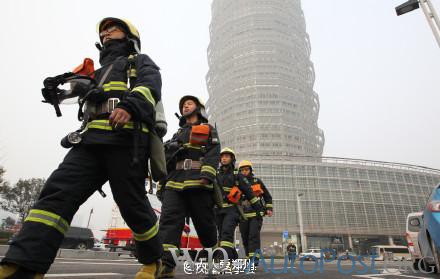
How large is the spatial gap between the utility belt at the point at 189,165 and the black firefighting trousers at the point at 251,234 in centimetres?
292

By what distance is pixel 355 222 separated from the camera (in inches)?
2191

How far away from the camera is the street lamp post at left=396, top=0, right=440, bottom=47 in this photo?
33.3ft

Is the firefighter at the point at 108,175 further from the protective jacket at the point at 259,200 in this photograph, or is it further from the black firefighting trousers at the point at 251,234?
the protective jacket at the point at 259,200

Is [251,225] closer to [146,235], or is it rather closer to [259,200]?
[259,200]

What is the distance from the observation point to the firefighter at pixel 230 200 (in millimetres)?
4750

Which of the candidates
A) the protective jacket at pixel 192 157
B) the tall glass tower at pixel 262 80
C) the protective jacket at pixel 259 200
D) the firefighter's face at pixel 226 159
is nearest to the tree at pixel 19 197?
the protective jacket at pixel 259 200

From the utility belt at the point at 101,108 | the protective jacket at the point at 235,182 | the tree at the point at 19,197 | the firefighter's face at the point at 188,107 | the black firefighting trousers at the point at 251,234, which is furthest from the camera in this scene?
the tree at the point at 19,197

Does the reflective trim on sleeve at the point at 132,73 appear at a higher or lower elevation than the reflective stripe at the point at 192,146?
higher

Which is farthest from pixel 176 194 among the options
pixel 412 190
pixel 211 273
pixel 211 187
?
pixel 412 190

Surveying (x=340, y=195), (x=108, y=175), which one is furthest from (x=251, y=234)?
(x=340, y=195)

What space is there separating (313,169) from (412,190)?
21.8 meters

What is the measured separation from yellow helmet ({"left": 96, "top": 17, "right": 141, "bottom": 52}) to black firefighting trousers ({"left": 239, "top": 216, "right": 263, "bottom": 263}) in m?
4.41

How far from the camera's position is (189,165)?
362 centimetres

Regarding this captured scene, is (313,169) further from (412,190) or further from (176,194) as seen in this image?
(176,194)
